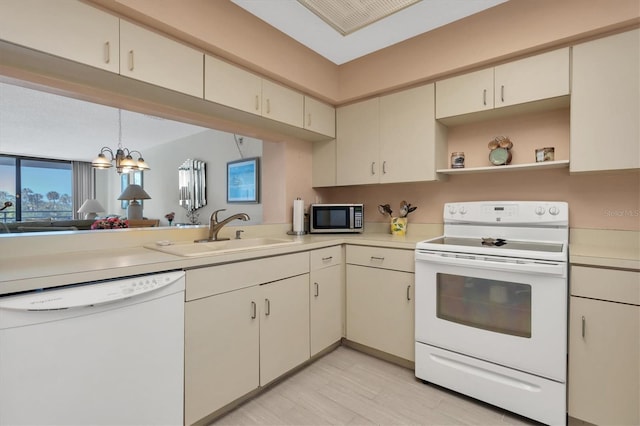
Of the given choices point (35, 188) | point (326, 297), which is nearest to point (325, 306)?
point (326, 297)

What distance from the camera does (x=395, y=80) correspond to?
2.37m

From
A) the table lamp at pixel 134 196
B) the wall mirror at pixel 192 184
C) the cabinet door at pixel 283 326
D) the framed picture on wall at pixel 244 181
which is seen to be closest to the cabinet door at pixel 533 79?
the cabinet door at pixel 283 326

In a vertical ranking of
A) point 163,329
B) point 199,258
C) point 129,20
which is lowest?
point 163,329

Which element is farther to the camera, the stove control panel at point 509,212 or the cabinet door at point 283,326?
the stove control panel at point 509,212

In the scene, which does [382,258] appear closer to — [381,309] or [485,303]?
[381,309]

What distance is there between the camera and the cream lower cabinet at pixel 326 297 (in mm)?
2121

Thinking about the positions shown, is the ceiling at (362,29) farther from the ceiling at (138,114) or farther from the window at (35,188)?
the window at (35,188)

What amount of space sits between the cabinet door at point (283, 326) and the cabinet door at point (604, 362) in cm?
146

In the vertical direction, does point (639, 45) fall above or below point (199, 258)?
above

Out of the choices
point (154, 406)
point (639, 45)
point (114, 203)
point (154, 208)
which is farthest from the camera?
point (114, 203)

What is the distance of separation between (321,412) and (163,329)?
0.99 meters

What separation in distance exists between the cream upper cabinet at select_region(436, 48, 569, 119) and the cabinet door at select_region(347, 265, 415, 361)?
1.24m

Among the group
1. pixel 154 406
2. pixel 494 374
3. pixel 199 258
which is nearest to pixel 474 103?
pixel 494 374

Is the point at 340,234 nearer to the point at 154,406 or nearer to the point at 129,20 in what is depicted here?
the point at 154,406
